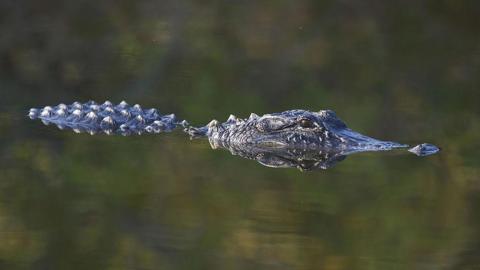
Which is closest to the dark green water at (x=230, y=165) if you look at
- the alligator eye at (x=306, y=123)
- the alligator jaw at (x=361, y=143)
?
the alligator jaw at (x=361, y=143)

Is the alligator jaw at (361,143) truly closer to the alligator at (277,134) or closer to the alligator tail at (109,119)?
the alligator at (277,134)

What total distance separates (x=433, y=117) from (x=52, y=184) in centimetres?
474

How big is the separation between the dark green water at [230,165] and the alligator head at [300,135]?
12.1 inches

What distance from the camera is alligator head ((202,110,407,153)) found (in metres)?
9.35

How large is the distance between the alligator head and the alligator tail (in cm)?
71

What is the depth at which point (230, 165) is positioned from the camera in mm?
8680

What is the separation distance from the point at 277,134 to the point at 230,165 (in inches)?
36.6

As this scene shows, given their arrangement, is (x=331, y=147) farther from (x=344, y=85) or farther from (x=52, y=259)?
(x=344, y=85)

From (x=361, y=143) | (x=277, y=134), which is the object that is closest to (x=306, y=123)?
(x=277, y=134)

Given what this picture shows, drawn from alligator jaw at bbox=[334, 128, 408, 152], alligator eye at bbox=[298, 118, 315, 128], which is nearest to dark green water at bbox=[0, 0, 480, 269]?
alligator jaw at bbox=[334, 128, 408, 152]

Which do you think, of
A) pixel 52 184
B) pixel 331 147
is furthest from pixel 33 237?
pixel 331 147

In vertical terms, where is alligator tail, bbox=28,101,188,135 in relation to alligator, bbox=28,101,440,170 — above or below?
above

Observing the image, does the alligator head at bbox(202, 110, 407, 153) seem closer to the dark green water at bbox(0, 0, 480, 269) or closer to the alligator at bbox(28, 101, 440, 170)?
the alligator at bbox(28, 101, 440, 170)

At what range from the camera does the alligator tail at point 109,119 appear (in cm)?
1004
